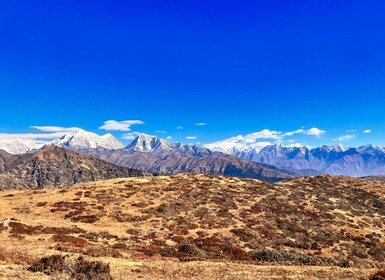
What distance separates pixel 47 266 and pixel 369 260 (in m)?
44.9

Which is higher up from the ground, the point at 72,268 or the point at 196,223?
the point at 72,268

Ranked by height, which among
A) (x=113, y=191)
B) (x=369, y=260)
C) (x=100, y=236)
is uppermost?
(x=113, y=191)

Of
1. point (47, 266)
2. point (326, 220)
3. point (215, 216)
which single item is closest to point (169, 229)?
point (215, 216)

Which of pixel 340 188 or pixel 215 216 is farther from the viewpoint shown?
pixel 340 188

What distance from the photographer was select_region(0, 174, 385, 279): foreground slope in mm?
36688

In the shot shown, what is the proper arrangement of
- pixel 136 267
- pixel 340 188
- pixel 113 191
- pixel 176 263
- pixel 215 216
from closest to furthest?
pixel 136 267, pixel 176 263, pixel 215 216, pixel 113 191, pixel 340 188

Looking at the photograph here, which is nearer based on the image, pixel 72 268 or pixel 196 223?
pixel 72 268

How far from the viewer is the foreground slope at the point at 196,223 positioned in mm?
36688

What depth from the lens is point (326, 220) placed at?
6525 centimetres

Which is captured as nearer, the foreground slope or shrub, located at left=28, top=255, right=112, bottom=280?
shrub, located at left=28, top=255, right=112, bottom=280

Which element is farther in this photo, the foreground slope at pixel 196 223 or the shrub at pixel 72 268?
the foreground slope at pixel 196 223

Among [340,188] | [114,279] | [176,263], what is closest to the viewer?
[114,279]

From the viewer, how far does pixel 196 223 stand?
55438 millimetres

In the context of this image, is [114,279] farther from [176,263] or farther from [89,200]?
[89,200]
